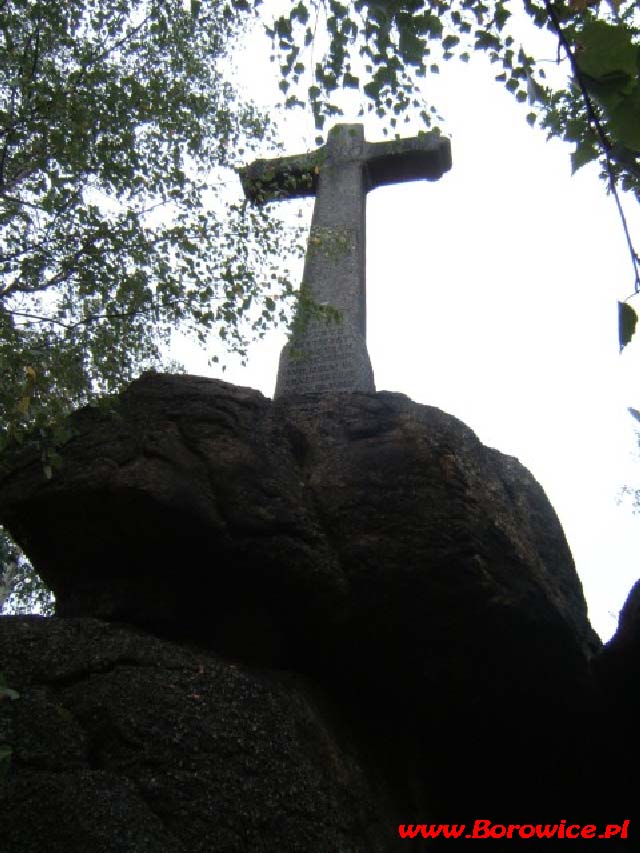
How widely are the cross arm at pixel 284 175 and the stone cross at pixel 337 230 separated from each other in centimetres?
1

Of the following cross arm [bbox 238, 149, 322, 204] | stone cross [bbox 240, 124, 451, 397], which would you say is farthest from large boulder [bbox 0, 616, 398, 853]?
cross arm [bbox 238, 149, 322, 204]

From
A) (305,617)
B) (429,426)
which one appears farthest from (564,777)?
(429,426)

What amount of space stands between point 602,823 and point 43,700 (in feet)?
13.6

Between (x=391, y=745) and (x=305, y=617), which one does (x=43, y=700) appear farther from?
(x=391, y=745)

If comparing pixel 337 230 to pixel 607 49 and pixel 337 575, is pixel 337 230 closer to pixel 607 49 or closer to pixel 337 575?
pixel 337 575

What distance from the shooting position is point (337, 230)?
8.40 metres

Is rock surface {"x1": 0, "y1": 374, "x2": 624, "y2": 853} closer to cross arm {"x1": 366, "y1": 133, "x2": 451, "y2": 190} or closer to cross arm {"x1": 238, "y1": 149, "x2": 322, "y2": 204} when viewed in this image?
cross arm {"x1": 238, "y1": 149, "x2": 322, "y2": 204}

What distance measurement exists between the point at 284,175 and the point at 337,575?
610 cm

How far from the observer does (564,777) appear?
210 inches

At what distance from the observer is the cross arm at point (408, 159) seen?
29.9ft

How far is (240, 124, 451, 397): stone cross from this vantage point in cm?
708

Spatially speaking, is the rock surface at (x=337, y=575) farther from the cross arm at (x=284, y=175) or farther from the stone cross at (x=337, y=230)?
the cross arm at (x=284, y=175)

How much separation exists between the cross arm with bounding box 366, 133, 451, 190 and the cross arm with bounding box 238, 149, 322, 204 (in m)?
0.76

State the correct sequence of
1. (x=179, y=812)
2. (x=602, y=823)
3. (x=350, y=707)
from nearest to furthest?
(x=179, y=812) < (x=350, y=707) < (x=602, y=823)
